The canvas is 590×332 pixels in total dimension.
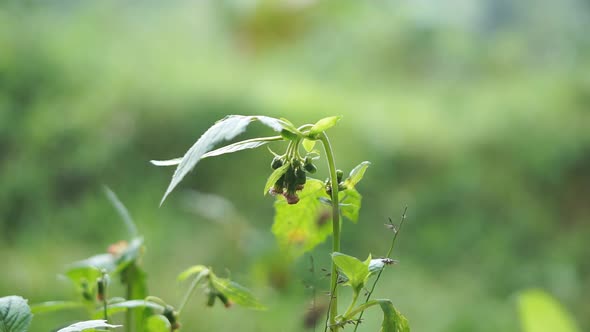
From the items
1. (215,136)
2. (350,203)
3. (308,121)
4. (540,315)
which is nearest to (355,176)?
(350,203)

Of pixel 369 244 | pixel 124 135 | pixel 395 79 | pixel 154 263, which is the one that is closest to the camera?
pixel 154 263

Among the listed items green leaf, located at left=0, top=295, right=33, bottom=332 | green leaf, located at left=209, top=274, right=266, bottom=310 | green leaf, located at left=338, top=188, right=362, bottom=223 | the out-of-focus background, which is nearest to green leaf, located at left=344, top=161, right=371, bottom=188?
green leaf, located at left=338, top=188, right=362, bottom=223

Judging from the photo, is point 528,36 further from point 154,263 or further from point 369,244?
point 154,263

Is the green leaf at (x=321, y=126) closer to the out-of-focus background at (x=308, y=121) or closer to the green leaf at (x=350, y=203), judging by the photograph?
the green leaf at (x=350, y=203)

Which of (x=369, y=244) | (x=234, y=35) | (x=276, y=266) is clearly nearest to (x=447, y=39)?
(x=234, y=35)

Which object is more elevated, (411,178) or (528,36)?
(528,36)

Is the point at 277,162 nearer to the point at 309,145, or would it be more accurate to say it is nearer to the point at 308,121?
the point at 309,145
